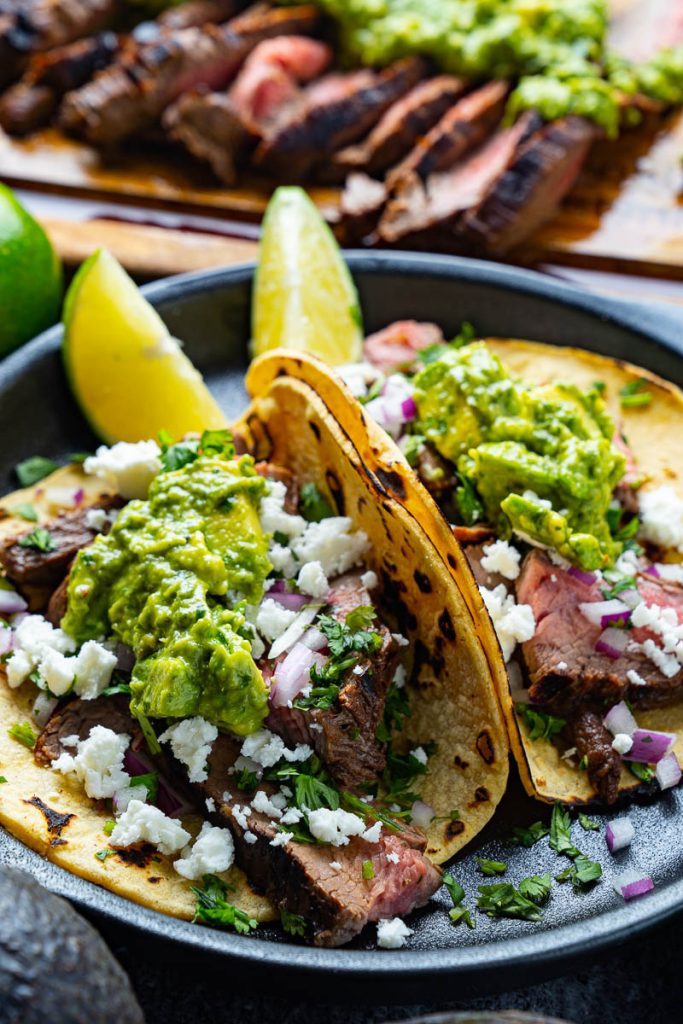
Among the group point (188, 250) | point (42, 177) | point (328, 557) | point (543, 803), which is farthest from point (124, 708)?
point (42, 177)

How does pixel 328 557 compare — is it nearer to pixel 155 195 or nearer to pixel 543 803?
pixel 543 803

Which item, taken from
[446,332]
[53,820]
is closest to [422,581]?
[53,820]

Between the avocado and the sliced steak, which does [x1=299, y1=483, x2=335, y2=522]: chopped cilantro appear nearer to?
the sliced steak

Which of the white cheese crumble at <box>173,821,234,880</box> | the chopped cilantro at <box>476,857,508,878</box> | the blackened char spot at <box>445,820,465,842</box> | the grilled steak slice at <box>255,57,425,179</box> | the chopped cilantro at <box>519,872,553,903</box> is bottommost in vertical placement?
the chopped cilantro at <box>476,857,508,878</box>

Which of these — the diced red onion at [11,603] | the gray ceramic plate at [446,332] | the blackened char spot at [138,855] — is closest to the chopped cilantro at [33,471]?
the gray ceramic plate at [446,332]

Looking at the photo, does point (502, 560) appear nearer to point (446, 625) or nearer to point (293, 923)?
point (446, 625)

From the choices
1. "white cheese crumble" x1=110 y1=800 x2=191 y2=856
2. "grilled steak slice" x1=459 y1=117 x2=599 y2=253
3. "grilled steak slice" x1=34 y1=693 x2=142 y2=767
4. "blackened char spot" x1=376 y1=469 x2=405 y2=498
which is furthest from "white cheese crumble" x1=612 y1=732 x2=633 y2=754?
"grilled steak slice" x1=459 y1=117 x2=599 y2=253
